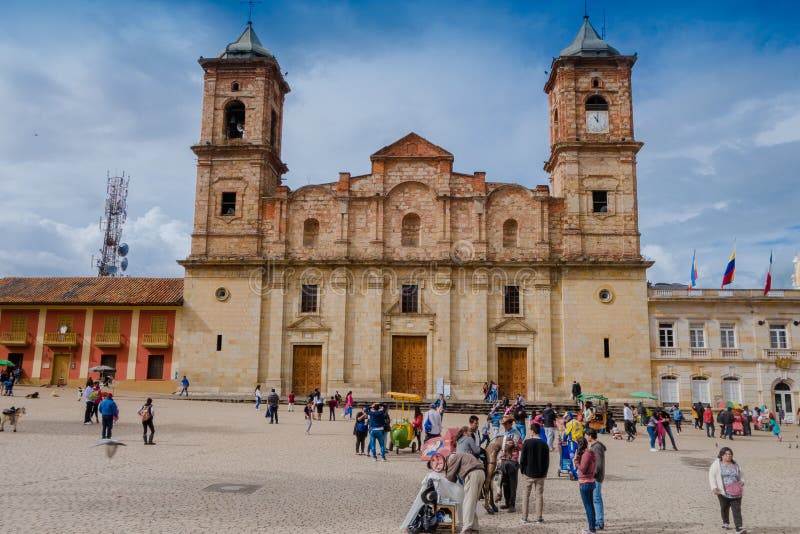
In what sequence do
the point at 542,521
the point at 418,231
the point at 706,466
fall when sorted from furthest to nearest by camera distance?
the point at 418,231, the point at 706,466, the point at 542,521

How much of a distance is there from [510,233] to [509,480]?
26.8 metres

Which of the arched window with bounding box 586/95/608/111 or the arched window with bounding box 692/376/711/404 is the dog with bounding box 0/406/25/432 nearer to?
the arched window with bounding box 692/376/711/404

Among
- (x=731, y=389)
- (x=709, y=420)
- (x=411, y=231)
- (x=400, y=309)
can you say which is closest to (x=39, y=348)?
(x=400, y=309)

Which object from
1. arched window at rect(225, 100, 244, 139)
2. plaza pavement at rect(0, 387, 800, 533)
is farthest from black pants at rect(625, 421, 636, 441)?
arched window at rect(225, 100, 244, 139)

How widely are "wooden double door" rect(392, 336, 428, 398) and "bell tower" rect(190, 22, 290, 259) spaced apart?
985 cm

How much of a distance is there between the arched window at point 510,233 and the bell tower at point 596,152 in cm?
286

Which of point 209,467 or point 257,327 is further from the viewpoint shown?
point 257,327

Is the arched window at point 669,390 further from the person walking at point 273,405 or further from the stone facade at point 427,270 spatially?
the person walking at point 273,405

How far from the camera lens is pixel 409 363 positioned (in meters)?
35.6

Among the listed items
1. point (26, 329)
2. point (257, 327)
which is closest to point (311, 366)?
point (257, 327)

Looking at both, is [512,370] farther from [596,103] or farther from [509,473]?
[509,473]

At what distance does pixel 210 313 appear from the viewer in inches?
1416

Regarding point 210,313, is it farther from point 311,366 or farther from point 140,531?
point 140,531

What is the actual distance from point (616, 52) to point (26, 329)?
39.7 m
